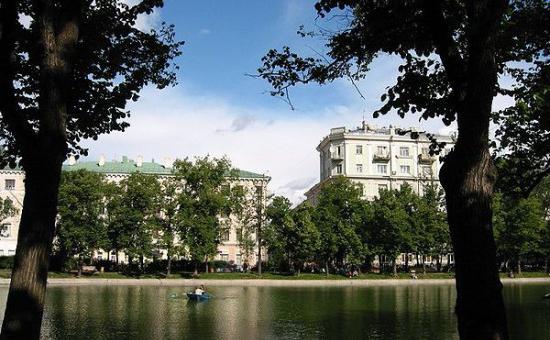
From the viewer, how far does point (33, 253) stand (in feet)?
25.2

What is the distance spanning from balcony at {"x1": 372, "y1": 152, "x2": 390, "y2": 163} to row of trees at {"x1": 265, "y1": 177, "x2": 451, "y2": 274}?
88.7ft

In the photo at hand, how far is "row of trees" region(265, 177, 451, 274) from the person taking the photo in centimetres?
7262

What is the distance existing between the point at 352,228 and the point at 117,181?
149 ft

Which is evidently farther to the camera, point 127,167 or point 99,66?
point 127,167

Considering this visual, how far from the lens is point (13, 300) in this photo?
7582 millimetres

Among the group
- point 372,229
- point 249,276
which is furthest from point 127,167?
point 372,229

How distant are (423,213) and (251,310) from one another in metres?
50.3

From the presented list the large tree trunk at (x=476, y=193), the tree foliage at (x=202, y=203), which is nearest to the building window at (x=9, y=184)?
→ the tree foliage at (x=202, y=203)

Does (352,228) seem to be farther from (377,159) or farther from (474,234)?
(474,234)

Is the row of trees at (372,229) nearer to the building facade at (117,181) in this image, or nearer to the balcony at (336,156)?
the building facade at (117,181)

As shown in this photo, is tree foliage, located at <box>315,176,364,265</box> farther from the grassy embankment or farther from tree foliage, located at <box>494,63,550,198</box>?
tree foliage, located at <box>494,63,550,198</box>

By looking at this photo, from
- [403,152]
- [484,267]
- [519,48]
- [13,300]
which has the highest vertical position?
[403,152]

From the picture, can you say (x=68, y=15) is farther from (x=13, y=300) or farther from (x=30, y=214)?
(x=13, y=300)

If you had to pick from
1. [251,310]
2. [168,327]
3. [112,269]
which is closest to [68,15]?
[168,327]
